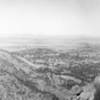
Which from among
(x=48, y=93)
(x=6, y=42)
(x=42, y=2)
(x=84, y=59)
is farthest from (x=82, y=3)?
(x=48, y=93)

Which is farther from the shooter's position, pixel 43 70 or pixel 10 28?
pixel 10 28

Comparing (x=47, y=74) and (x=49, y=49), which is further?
(x=49, y=49)

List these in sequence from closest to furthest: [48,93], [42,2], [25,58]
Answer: [48,93], [25,58], [42,2]

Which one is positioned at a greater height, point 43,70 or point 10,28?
point 10,28

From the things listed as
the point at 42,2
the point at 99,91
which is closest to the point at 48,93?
the point at 99,91

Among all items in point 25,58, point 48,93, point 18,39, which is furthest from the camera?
point 18,39

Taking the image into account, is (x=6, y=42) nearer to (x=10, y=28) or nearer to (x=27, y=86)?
(x=10, y=28)

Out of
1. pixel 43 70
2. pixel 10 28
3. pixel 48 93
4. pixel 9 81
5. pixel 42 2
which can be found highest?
pixel 42 2
